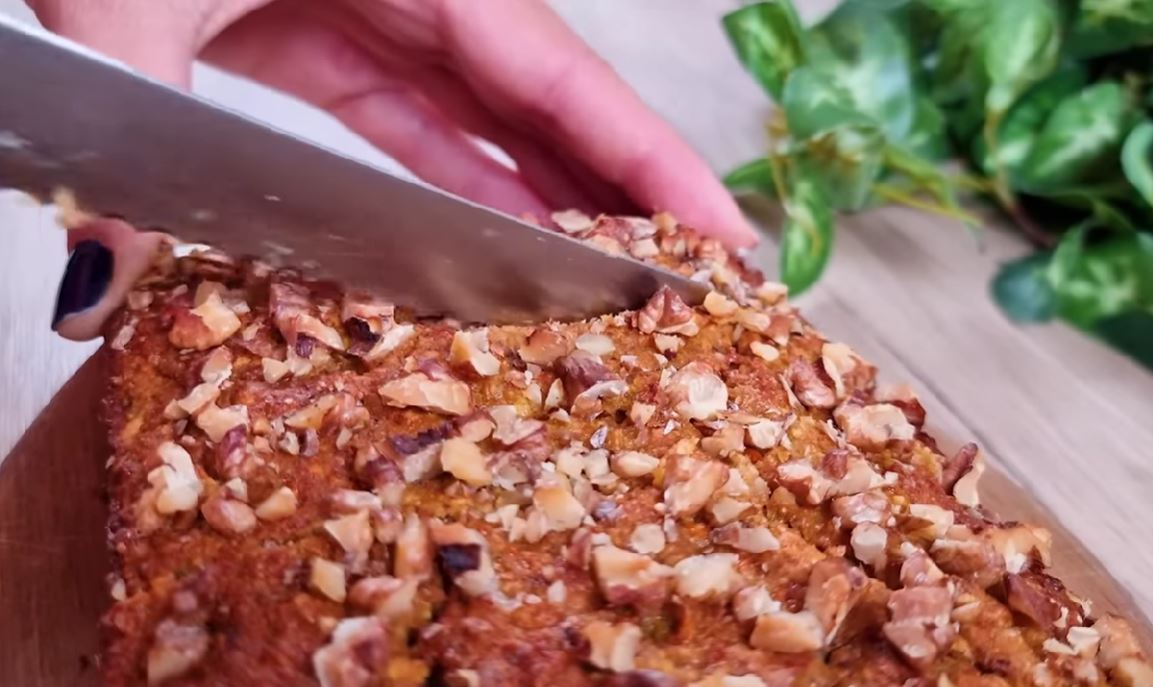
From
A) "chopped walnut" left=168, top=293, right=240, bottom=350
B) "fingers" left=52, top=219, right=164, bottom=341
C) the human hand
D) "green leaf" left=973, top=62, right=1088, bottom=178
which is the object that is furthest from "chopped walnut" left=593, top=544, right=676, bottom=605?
"green leaf" left=973, top=62, right=1088, bottom=178

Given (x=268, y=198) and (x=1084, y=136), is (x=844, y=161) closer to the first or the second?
(x=1084, y=136)

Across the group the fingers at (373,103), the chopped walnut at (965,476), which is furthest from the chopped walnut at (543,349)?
the fingers at (373,103)

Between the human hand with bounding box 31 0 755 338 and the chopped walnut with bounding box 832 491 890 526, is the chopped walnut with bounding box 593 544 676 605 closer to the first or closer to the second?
the chopped walnut with bounding box 832 491 890 526

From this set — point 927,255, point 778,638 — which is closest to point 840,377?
point 778,638

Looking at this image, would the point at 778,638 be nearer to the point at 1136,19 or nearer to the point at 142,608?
the point at 142,608

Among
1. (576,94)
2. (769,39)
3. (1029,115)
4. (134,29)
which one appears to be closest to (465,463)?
(134,29)
